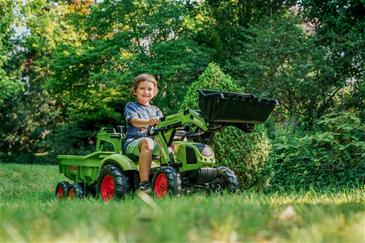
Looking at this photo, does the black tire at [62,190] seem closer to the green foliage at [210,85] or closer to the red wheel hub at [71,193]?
the red wheel hub at [71,193]

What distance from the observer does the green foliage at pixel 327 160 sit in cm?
722

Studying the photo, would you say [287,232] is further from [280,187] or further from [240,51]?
[240,51]

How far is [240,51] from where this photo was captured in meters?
18.7

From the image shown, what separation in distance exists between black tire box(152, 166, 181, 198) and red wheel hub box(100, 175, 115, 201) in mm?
622

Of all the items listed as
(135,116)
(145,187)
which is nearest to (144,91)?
(135,116)

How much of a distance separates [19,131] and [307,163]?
19.4 metres

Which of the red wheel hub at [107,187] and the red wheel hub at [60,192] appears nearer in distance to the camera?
the red wheel hub at [107,187]

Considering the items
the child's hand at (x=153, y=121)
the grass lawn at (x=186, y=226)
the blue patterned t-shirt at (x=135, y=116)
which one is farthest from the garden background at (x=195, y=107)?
the blue patterned t-shirt at (x=135, y=116)

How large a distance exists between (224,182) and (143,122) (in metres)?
1.10

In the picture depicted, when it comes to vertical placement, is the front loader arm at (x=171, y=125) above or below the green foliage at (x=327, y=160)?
above

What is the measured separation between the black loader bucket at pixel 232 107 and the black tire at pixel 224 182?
0.66m

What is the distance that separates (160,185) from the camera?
547 centimetres

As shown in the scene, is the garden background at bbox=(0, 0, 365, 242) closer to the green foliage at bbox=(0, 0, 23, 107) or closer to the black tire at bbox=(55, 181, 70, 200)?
the green foliage at bbox=(0, 0, 23, 107)

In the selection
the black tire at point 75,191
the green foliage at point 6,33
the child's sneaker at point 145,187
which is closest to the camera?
the child's sneaker at point 145,187
